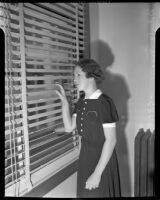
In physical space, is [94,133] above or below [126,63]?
below

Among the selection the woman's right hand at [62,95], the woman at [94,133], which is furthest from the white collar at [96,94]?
the woman's right hand at [62,95]

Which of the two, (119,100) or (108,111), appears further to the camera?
(119,100)

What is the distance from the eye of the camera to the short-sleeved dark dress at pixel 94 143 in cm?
81

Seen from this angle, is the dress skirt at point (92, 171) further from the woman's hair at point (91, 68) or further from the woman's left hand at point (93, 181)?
the woman's hair at point (91, 68)

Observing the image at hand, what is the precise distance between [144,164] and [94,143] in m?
0.31

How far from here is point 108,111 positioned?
32.3 inches

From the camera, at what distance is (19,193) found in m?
0.82

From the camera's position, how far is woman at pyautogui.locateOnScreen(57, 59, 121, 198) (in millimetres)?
812

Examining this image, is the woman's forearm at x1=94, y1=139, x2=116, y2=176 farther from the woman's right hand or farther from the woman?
the woman's right hand

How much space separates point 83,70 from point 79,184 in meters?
0.40

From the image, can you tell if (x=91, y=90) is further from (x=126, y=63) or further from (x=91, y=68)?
(x=126, y=63)

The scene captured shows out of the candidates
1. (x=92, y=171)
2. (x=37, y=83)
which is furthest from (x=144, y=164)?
(x=37, y=83)
